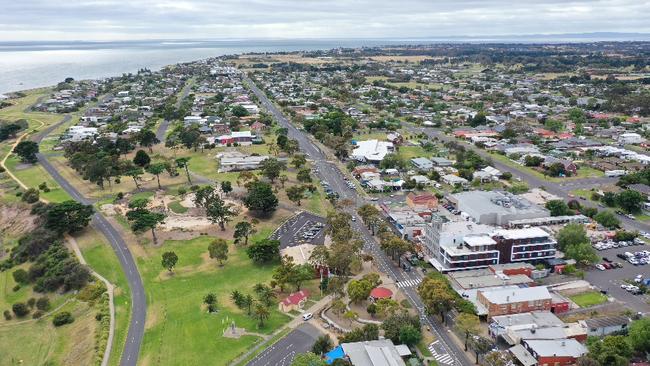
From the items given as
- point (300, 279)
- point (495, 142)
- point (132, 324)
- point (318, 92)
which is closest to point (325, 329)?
point (300, 279)

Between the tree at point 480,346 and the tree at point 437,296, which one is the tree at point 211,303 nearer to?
the tree at point 437,296

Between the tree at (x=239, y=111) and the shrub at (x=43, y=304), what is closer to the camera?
the shrub at (x=43, y=304)

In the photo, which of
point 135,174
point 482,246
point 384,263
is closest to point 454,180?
point 482,246

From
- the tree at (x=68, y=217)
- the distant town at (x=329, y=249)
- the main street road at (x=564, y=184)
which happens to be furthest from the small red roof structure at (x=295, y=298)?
the main street road at (x=564, y=184)

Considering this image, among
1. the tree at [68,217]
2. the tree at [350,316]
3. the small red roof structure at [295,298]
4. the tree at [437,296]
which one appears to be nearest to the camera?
the tree at [437,296]

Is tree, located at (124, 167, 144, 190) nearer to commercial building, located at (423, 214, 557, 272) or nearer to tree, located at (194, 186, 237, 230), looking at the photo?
tree, located at (194, 186, 237, 230)

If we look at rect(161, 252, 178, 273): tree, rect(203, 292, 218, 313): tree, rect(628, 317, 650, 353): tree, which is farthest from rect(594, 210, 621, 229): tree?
rect(161, 252, 178, 273): tree

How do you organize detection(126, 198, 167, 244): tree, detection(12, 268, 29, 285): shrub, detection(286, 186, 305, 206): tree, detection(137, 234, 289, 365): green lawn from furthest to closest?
1. detection(286, 186, 305, 206): tree
2. detection(126, 198, 167, 244): tree
3. detection(12, 268, 29, 285): shrub
4. detection(137, 234, 289, 365): green lawn
